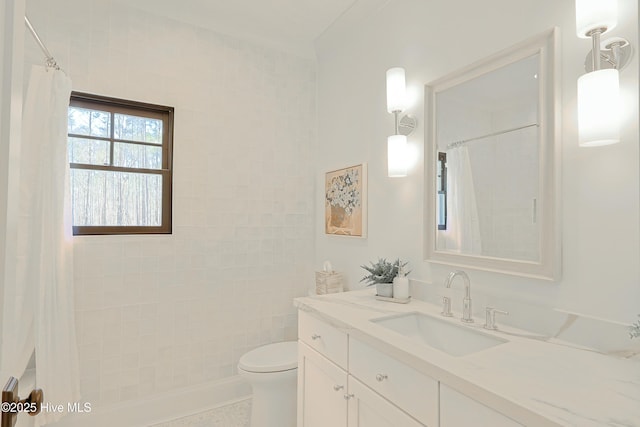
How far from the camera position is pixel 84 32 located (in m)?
2.08

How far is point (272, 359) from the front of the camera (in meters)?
2.09

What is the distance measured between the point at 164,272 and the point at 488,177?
6.61 feet

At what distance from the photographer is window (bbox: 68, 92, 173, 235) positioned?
2.10 m

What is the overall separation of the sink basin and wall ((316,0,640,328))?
0.59ft

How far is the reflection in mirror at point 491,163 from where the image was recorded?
1.35 m

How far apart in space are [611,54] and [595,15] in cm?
14

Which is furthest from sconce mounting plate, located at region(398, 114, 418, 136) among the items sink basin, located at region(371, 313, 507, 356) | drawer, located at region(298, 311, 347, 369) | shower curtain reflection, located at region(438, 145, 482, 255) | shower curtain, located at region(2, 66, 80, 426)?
shower curtain, located at region(2, 66, 80, 426)

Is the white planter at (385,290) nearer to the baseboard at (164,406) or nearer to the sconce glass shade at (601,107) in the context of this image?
the sconce glass shade at (601,107)

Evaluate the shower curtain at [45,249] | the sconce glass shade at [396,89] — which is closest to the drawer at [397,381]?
the sconce glass shade at [396,89]

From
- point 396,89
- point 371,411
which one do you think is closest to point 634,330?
point 371,411

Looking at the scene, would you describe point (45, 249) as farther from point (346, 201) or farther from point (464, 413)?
point (464, 413)

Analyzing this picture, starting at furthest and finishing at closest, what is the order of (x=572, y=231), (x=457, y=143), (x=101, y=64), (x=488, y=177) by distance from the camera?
(x=101, y=64), (x=457, y=143), (x=488, y=177), (x=572, y=231)

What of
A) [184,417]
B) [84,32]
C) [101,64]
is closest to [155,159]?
[101,64]

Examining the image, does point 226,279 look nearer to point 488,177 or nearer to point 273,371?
point 273,371
